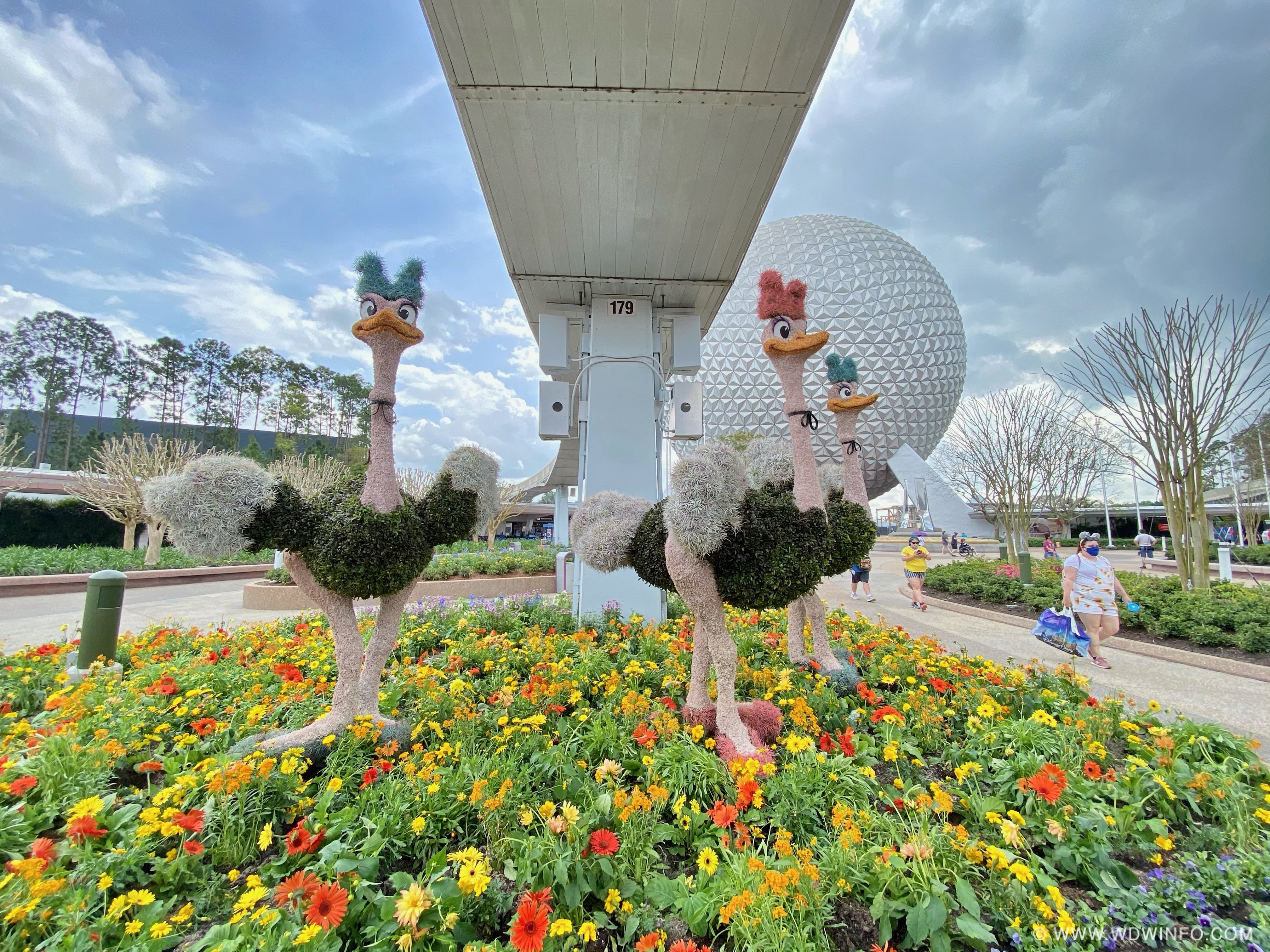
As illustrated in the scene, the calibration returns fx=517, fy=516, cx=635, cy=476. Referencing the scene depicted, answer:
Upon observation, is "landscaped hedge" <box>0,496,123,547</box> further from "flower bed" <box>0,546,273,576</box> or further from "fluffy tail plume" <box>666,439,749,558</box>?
"fluffy tail plume" <box>666,439,749,558</box>

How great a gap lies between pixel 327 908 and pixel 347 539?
1.57 m

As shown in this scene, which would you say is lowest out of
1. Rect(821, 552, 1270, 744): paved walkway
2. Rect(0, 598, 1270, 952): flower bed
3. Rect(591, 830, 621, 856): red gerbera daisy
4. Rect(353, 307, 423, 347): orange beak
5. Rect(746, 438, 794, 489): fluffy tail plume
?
Rect(821, 552, 1270, 744): paved walkway

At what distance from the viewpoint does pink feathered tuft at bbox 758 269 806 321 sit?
3.04 metres

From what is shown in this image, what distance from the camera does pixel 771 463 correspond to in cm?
351

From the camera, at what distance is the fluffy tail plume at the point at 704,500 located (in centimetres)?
242

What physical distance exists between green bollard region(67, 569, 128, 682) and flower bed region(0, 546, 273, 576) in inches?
255

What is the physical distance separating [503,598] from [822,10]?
5.80m

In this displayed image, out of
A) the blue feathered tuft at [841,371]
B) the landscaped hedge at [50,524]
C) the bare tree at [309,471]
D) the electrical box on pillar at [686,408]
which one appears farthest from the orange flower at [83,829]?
the landscaped hedge at [50,524]

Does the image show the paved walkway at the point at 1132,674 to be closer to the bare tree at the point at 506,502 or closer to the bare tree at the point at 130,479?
the bare tree at the point at 506,502

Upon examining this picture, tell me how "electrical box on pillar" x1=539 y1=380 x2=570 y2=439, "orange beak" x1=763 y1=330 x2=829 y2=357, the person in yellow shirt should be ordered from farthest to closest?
the person in yellow shirt → "electrical box on pillar" x1=539 y1=380 x2=570 y2=439 → "orange beak" x1=763 y1=330 x2=829 y2=357

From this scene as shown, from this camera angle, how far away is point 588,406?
5.89m

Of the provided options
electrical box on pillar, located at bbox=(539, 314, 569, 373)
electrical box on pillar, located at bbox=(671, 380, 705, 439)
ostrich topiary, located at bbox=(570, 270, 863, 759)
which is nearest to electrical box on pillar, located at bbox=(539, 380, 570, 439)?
electrical box on pillar, located at bbox=(539, 314, 569, 373)

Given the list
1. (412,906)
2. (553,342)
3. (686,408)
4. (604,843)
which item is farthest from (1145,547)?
(412,906)

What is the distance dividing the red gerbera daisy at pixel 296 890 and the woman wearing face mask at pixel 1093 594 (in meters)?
6.90
